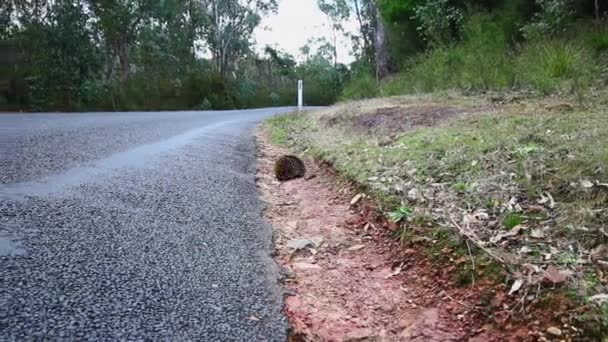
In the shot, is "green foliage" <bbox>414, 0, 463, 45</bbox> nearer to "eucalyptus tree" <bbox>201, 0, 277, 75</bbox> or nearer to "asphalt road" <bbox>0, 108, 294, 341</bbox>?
"asphalt road" <bbox>0, 108, 294, 341</bbox>

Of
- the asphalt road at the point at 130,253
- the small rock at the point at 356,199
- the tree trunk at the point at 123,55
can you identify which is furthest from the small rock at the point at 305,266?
the tree trunk at the point at 123,55

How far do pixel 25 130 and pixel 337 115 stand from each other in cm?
411

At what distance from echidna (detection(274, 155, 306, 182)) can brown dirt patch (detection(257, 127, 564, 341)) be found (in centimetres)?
Result: 110

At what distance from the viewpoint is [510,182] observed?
2496 mm

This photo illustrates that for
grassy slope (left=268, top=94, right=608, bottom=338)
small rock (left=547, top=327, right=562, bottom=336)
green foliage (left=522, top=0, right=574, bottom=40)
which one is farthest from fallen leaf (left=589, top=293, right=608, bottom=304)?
green foliage (left=522, top=0, right=574, bottom=40)

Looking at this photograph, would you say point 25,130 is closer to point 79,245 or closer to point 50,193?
point 50,193

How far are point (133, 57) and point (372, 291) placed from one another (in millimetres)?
24218

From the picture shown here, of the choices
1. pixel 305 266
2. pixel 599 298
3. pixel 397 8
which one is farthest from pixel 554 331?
pixel 397 8

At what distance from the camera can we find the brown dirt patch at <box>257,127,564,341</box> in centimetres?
158

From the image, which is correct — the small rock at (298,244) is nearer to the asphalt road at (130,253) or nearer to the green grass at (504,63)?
the asphalt road at (130,253)

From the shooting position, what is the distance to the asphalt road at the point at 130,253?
1431 mm

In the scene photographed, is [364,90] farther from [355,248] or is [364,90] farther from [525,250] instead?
[525,250]

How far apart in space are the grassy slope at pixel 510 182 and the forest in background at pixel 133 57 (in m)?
13.5

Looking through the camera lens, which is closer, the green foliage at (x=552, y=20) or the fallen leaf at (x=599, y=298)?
the fallen leaf at (x=599, y=298)
